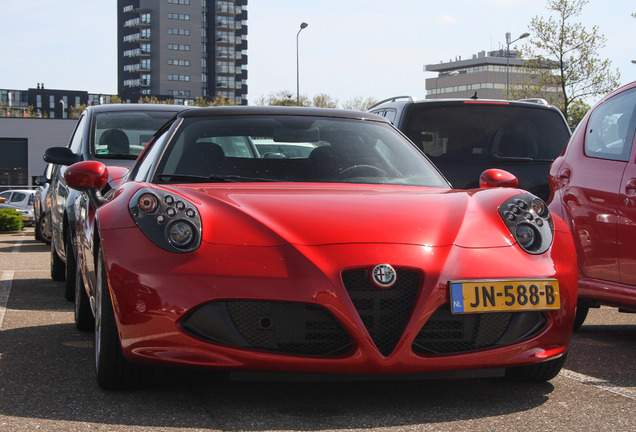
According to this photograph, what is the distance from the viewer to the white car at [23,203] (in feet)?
111

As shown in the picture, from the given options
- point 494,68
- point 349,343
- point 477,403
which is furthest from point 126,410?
point 494,68

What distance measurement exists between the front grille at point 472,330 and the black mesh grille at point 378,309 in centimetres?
10

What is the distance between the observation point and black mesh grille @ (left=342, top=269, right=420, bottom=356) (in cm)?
358

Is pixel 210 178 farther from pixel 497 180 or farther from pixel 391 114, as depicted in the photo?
pixel 391 114

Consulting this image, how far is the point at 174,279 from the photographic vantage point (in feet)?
11.8

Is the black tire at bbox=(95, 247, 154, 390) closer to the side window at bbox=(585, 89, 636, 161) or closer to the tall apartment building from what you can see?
the side window at bbox=(585, 89, 636, 161)

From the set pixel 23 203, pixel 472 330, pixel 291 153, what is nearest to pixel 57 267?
pixel 291 153

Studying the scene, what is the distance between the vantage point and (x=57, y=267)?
924cm


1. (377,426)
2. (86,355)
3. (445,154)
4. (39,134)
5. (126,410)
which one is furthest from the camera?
(39,134)

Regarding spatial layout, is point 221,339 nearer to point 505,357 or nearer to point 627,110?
point 505,357

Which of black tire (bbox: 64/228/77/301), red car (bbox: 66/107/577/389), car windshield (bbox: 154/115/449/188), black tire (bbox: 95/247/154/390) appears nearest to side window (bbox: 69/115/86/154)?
black tire (bbox: 64/228/77/301)

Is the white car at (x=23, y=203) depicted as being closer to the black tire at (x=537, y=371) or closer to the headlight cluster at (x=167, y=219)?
the headlight cluster at (x=167, y=219)

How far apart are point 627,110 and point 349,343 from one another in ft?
10.2

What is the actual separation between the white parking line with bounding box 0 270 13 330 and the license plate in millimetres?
3841
